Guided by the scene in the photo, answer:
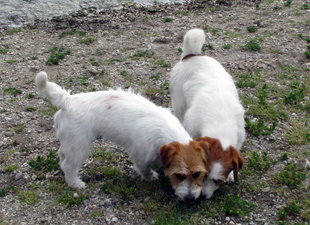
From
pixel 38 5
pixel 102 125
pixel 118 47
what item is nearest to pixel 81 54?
pixel 118 47

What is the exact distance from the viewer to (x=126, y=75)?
806 centimetres

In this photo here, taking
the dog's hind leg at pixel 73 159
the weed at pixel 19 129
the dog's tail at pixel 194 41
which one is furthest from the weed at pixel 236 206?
the weed at pixel 19 129

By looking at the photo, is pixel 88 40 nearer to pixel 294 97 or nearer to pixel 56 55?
pixel 56 55

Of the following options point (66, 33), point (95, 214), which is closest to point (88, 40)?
point (66, 33)

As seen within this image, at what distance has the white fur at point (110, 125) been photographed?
4.55m

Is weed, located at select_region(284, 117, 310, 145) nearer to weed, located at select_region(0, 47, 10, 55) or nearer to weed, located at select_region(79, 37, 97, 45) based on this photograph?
weed, located at select_region(79, 37, 97, 45)

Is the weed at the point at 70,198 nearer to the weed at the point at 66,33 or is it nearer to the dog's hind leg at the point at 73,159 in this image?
the dog's hind leg at the point at 73,159

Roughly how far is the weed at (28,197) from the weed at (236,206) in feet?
8.74

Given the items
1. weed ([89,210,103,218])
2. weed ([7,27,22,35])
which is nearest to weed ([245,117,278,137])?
weed ([89,210,103,218])

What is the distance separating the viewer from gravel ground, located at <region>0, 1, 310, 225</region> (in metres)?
4.59

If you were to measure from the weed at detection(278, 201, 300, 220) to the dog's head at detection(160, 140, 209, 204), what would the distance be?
1104mm

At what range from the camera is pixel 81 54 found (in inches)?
351

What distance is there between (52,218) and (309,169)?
381cm

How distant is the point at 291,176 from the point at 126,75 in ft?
15.0
